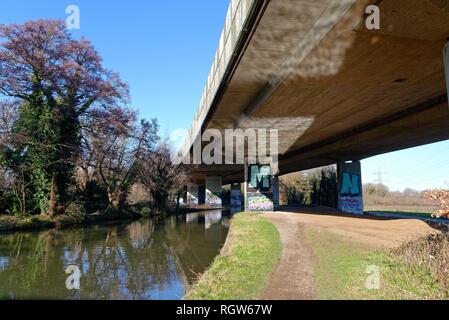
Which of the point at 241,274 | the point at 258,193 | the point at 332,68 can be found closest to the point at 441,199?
the point at 241,274

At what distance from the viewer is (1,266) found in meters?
10.7

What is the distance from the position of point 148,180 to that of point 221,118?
1835 centimetres

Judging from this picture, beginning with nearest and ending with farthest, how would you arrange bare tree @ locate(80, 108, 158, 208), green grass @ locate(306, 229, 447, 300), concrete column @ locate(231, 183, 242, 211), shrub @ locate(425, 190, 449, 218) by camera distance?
green grass @ locate(306, 229, 447, 300), shrub @ locate(425, 190, 449, 218), bare tree @ locate(80, 108, 158, 208), concrete column @ locate(231, 183, 242, 211)

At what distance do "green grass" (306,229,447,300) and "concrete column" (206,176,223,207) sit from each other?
146 feet

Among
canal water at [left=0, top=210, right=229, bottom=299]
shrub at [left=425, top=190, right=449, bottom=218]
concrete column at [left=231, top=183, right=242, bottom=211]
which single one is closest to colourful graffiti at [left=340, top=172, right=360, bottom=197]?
canal water at [left=0, top=210, right=229, bottom=299]

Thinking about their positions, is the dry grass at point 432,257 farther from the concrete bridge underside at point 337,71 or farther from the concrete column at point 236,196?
the concrete column at point 236,196

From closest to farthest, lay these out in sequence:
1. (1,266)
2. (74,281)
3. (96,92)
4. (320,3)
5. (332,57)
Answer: (320,3) < (332,57) < (74,281) < (1,266) < (96,92)

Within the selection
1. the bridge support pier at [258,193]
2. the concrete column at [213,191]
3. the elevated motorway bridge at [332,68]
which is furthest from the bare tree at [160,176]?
the concrete column at [213,191]

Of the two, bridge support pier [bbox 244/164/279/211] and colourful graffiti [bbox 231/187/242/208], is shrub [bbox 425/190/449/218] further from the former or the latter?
colourful graffiti [bbox 231/187/242/208]

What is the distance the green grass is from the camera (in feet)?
17.4
